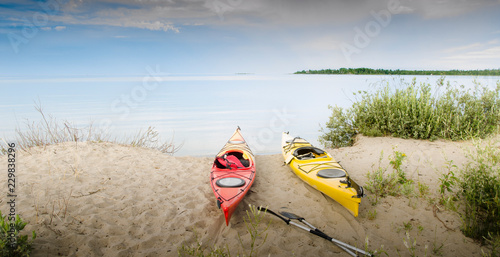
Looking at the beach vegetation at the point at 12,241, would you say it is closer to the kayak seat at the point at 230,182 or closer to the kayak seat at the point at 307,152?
the kayak seat at the point at 230,182

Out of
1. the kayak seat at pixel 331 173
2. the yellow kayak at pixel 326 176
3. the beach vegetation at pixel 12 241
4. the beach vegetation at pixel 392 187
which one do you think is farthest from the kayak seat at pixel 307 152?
the beach vegetation at pixel 12 241

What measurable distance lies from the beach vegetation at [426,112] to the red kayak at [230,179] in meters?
4.33

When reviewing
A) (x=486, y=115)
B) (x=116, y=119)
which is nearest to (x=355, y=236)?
(x=486, y=115)

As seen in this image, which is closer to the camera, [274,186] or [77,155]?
[274,186]

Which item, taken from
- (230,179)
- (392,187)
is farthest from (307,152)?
(230,179)

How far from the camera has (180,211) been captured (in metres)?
4.57

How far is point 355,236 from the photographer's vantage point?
391 centimetres

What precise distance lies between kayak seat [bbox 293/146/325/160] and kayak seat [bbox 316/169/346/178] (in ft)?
3.71

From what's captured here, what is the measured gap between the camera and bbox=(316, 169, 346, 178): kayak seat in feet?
15.8

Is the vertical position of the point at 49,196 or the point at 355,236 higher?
the point at 49,196

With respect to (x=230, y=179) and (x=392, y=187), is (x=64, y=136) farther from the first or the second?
(x=392, y=187)

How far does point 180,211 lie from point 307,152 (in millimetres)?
3729

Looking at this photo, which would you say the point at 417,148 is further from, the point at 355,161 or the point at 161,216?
the point at 161,216

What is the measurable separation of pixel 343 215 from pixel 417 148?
406cm
